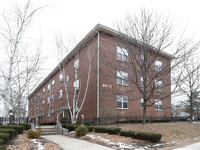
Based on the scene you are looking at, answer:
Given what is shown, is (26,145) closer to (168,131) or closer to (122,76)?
(122,76)

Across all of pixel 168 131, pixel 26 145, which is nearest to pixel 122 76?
pixel 168 131

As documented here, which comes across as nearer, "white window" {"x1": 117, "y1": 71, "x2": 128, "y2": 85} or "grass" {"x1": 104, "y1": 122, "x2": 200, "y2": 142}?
"grass" {"x1": 104, "y1": 122, "x2": 200, "y2": 142}

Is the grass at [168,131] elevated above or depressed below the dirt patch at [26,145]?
below

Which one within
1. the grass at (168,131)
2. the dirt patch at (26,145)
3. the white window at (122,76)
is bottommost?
the grass at (168,131)

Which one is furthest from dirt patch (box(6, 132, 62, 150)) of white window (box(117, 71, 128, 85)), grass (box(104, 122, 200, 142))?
white window (box(117, 71, 128, 85))

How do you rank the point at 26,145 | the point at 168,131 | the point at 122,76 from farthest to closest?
the point at 122,76, the point at 168,131, the point at 26,145

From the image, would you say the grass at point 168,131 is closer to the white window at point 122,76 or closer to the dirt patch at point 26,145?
the white window at point 122,76

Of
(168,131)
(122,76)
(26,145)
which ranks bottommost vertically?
(168,131)

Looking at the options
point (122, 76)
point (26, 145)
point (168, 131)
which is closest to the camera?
point (26, 145)

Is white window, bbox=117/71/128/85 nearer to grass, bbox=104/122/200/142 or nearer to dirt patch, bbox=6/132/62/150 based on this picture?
grass, bbox=104/122/200/142

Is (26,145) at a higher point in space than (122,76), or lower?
lower

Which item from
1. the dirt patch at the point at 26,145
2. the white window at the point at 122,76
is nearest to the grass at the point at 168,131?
the white window at the point at 122,76

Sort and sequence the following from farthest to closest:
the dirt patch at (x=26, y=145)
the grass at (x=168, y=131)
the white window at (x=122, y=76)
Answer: the white window at (x=122, y=76) < the grass at (x=168, y=131) < the dirt patch at (x=26, y=145)

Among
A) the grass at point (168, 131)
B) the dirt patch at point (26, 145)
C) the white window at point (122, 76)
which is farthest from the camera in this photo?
the white window at point (122, 76)
